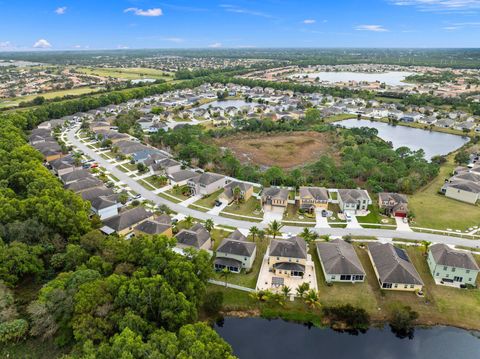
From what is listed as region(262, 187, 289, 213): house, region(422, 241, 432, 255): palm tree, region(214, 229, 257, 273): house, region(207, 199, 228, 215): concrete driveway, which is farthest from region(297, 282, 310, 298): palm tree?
region(207, 199, 228, 215): concrete driveway

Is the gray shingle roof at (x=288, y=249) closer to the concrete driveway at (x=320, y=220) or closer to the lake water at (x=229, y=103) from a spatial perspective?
the concrete driveway at (x=320, y=220)

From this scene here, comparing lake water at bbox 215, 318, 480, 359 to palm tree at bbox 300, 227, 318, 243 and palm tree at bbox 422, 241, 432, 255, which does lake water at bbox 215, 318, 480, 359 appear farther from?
palm tree at bbox 300, 227, 318, 243

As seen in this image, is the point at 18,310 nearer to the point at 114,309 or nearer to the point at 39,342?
the point at 39,342

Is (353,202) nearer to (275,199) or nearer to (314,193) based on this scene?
(314,193)

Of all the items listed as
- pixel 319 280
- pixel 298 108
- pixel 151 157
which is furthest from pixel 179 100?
pixel 319 280

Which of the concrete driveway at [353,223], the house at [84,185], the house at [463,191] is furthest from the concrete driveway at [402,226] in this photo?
the house at [84,185]

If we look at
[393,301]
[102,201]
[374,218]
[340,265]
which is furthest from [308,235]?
[102,201]
